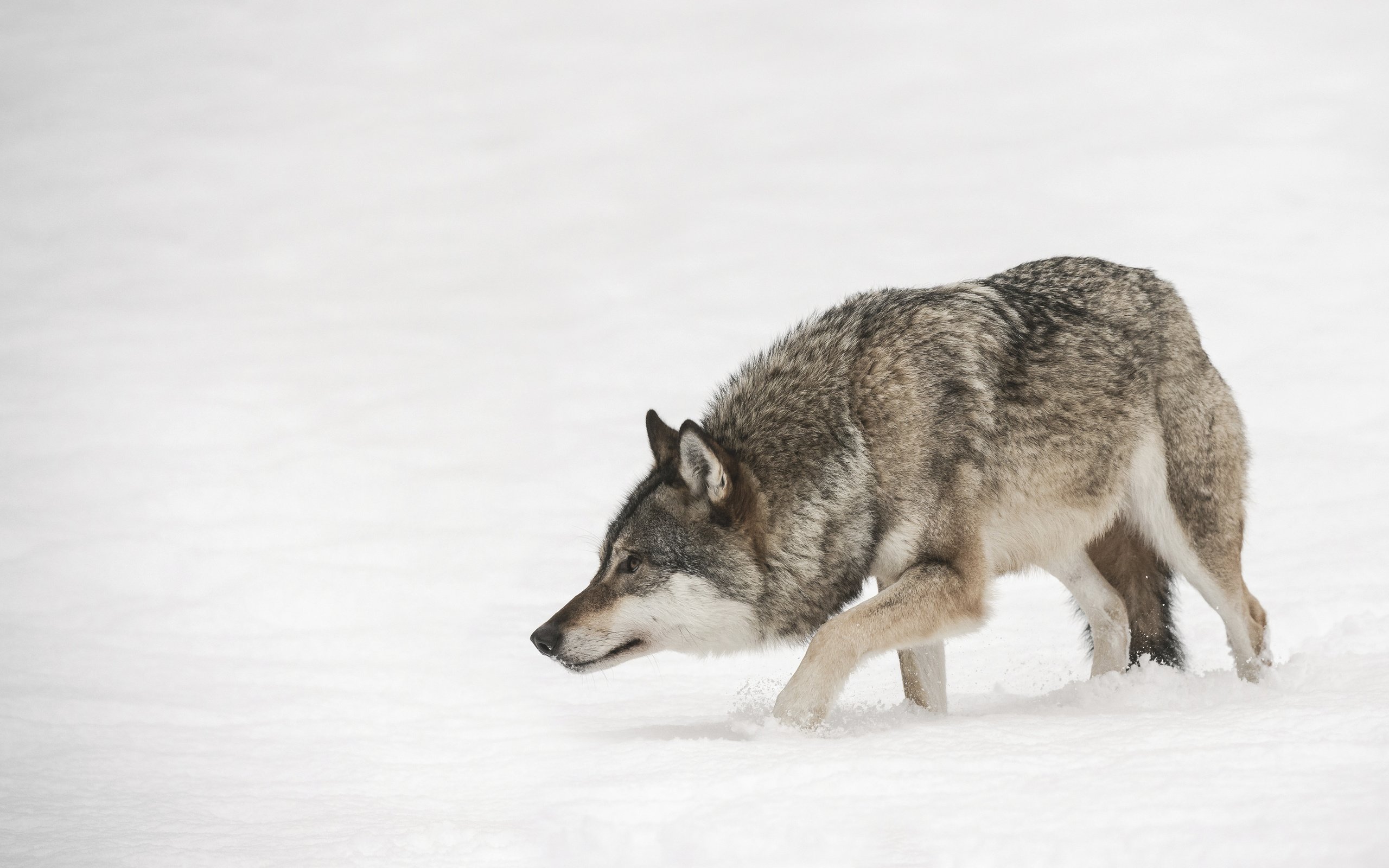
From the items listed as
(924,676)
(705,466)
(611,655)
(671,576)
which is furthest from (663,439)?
(924,676)

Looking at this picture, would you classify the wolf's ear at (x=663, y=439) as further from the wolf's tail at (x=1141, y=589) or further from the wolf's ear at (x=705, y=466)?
the wolf's tail at (x=1141, y=589)

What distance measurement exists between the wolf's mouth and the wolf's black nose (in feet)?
0.23

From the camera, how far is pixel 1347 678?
3785 mm

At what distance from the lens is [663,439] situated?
390 centimetres

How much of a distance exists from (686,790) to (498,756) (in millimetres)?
1151

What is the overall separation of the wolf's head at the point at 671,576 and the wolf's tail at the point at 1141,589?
1.69 m

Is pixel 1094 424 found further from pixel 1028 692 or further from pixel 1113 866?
pixel 1113 866

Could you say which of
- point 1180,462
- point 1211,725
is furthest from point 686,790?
point 1180,462

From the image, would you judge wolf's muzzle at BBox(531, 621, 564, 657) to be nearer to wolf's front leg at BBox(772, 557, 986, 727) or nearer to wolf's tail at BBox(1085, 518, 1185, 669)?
wolf's front leg at BBox(772, 557, 986, 727)

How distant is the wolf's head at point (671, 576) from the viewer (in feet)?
12.6

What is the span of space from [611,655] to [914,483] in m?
1.16

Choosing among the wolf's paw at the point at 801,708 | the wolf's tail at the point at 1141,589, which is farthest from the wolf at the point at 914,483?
the wolf's tail at the point at 1141,589

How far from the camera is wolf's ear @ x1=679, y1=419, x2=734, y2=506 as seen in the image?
369cm

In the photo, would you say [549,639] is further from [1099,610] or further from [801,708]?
[1099,610]
